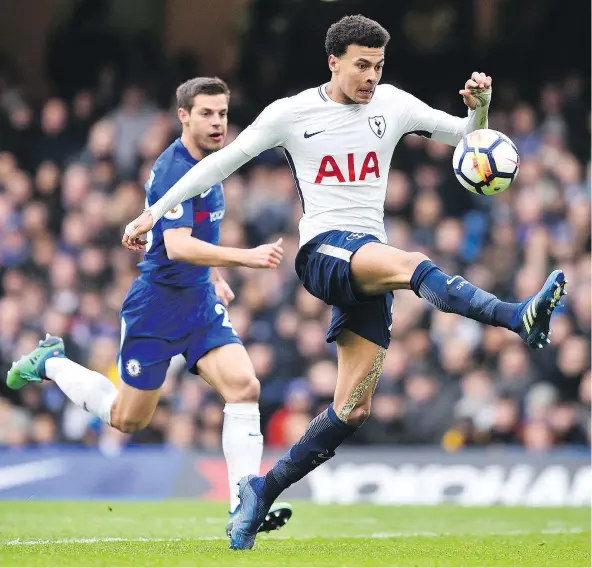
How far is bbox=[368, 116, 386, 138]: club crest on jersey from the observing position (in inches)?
304

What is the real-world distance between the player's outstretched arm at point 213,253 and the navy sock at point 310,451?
111 cm

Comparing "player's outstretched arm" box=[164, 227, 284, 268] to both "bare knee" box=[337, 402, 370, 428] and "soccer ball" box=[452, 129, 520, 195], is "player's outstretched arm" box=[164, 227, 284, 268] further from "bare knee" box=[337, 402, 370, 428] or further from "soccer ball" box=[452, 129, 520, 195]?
"soccer ball" box=[452, 129, 520, 195]

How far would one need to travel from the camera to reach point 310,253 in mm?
7645

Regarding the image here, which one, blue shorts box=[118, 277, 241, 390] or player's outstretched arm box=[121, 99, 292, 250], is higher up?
player's outstretched arm box=[121, 99, 292, 250]

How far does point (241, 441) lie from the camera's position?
8.32m

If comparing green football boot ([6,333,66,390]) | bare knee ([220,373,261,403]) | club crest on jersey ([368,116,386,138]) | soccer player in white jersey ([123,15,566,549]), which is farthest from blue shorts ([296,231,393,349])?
green football boot ([6,333,66,390])

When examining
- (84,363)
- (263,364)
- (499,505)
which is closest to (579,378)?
(499,505)

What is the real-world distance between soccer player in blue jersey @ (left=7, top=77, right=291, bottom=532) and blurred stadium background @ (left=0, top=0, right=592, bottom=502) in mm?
5115

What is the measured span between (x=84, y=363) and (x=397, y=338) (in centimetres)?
356

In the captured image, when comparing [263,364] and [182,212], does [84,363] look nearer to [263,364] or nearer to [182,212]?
[263,364]

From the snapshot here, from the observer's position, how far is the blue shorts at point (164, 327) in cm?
869

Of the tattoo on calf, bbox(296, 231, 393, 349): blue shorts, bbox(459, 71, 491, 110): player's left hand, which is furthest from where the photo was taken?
the tattoo on calf

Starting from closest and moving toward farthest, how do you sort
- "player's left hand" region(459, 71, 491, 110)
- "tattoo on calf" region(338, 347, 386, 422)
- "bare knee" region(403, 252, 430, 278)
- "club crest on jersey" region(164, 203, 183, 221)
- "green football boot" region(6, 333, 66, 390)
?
"bare knee" region(403, 252, 430, 278)
"player's left hand" region(459, 71, 491, 110)
"tattoo on calf" region(338, 347, 386, 422)
"club crest on jersey" region(164, 203, 183, 221)
"green football boot" region(6, 333, 66, 390)

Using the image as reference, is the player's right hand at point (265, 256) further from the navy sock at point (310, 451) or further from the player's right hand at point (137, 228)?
the navy sock at point (310, 451)
